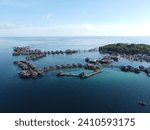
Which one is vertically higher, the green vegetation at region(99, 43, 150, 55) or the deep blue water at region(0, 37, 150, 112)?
the green vegetation at region(99, 43, 150, 55)

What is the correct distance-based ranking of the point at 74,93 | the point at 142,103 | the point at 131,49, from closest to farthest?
the point at 142,103 → the point at 74,93 → the point at 131,49

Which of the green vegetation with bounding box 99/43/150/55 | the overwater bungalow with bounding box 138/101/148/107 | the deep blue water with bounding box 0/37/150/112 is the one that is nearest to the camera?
the deep blue water with bounding box 0/37/150/112

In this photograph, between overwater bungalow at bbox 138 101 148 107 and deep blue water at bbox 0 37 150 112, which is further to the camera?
overwater bungalow at bbox 138 101 148 107

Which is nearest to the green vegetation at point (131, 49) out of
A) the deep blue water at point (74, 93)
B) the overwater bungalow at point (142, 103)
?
the deep blue water at point (74, 93)

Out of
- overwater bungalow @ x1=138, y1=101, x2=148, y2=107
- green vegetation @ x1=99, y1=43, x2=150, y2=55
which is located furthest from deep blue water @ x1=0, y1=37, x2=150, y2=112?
green vegetation @ x1=99, y1=43, x2=150, y2=55

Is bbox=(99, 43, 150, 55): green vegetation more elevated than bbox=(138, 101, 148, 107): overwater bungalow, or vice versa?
bbox=(99, 43, 150, 55): green vegetation

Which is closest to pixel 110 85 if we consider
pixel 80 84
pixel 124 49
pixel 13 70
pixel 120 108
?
pixel 80 84

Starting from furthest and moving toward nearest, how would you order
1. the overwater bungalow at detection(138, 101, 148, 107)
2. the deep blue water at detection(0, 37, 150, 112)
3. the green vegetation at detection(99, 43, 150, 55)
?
the green vegetation at detection(99, 43, 150, 55)
the overwater bungalow at detection(138, 101, 148, 107)
the deep blue water at detection(0, 37, 150, 112)

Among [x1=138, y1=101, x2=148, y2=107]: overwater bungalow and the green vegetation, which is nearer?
[x1=138, y1=101, x2=148, y2=107]: overwater bungalow

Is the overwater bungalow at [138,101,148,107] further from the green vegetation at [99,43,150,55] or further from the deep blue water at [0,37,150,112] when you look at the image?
the green vegetation at [99,43,150,55]

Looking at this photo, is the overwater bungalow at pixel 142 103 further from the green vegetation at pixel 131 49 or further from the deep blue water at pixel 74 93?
the green vegetation at pixel 131 49

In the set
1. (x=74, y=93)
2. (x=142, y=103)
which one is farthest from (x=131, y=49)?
(x=142, y=103)

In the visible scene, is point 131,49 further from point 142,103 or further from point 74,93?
point 142,103
